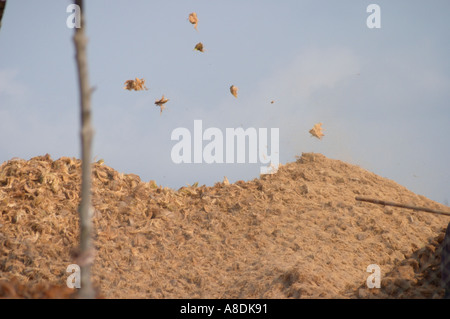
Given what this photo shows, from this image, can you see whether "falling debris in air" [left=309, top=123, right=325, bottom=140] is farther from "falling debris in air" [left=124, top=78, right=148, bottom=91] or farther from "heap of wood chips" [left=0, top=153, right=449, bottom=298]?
"falling debris in air" [left=124, top=78, right=148, bottom=91]

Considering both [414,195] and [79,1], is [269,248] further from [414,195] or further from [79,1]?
[79,1]

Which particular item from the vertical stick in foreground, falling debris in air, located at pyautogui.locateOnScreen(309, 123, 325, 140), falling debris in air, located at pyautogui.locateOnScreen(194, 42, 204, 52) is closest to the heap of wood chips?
falling debris in air, located at pyautogui.locateOnScreen(309, 123, 325, 140)

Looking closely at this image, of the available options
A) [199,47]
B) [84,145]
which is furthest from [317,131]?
[84,145]

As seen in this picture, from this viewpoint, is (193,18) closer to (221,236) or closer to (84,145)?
(221,236)
